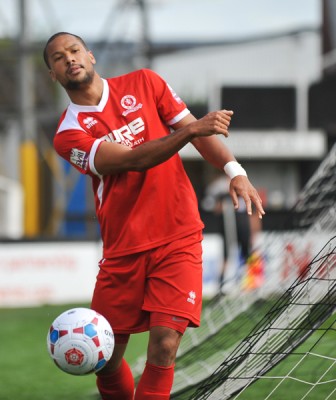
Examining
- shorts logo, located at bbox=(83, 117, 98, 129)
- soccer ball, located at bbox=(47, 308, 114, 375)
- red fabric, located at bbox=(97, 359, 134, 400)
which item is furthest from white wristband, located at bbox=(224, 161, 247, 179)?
red fabric, located at bbox=(97, 359, 134, 400)

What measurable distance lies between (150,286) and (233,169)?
0.71 meters

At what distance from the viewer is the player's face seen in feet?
16.5

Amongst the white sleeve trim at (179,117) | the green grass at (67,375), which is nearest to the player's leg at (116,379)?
the green grass at (67,375)

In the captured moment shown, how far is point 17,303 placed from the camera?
14.5 m

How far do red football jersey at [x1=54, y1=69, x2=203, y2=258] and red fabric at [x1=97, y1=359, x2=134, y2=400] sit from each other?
26.7 inches

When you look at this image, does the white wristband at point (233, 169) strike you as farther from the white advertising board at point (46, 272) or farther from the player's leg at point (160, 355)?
the white advertising board at point (46, 272)

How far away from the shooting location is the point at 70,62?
5004 mm

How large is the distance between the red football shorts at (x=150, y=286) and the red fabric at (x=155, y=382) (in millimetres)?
262

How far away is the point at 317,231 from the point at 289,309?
3.35 meters

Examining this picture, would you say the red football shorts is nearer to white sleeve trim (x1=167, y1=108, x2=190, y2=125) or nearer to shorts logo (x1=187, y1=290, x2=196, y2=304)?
shorts logo (x1=187, y1=290, x2=196, y2=304)

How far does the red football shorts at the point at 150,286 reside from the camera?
16.2 ft

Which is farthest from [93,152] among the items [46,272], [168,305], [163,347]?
[46,272]

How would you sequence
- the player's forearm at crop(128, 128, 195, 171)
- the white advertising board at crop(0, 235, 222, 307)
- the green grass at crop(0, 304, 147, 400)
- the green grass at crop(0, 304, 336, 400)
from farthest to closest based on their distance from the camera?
the white advertising board at crop(0, 235, 222, 307) < the green grass at crop(0, 304, 147, 400) < the green grass at crop(0, 304, 336, 400) < the player's forearm at crop(128, 128, 195, 171)

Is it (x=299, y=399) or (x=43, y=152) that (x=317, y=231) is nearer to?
(x=299, y=399)
